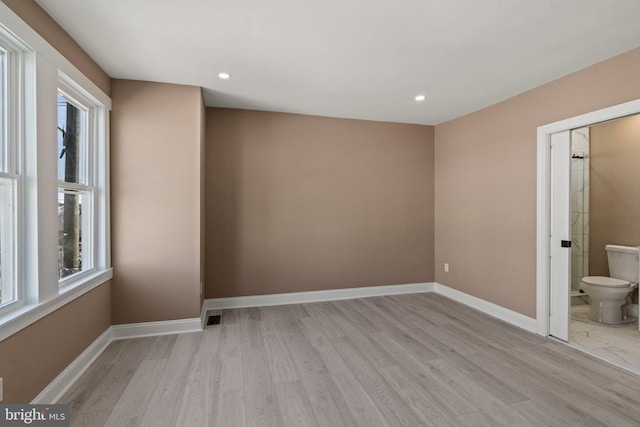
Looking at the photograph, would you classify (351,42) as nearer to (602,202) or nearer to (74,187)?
(74,187)

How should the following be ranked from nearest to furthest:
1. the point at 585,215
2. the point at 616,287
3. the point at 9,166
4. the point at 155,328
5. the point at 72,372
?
the point at 9,166 < the point at 72,372 < the point at 155,328 < the point at 616,287 < the point at 585,215

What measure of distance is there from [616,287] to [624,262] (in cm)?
54

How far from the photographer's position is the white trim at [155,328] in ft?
9.47

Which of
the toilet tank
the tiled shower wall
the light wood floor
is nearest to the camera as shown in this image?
the light wood floor

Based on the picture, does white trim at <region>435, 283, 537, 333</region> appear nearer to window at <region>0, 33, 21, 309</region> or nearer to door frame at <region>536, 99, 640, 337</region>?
door frame at <region>536, 99, 640, 337</region>

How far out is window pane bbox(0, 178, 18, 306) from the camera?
1.66 m

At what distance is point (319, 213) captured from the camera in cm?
412

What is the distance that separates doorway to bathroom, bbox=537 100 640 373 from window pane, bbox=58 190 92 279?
431cm

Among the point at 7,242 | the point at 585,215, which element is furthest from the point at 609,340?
the point at 7,242

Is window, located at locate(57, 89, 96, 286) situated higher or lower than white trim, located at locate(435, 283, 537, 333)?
higher

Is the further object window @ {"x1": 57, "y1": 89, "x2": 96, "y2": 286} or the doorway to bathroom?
the doorway to bathroom

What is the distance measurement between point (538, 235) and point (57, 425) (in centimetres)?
414

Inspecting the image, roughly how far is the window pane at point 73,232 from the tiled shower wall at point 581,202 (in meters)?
5.70

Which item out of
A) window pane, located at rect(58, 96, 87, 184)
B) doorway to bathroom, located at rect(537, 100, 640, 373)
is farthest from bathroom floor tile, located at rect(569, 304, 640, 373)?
window pane, located at rect(58, 96, 87, 184)
